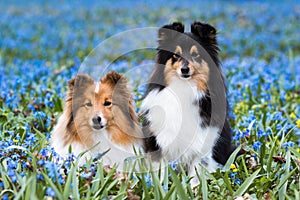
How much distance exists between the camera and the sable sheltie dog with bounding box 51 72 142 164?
417cm

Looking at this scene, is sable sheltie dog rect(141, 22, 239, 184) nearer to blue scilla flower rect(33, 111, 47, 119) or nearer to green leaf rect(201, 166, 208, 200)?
green leaf rect(201, 166, 208, 200)

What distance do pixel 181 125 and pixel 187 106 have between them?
0.18 metres

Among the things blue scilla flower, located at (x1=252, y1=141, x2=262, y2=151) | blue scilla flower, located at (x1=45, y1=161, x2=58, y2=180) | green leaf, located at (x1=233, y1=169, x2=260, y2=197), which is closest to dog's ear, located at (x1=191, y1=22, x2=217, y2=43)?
blue scilla flower, located at (x1=252, y1=141, x2=262, y2=151)

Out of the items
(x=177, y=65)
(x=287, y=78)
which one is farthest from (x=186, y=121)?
(x=287, y=78)

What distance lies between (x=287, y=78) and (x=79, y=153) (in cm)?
483

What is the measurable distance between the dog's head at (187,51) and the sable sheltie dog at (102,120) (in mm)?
438

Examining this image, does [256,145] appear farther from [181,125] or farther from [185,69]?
[185,69]

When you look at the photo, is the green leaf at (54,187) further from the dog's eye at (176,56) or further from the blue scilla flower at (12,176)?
the dog's eye at (176,56)

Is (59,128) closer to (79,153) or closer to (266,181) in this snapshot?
(79,153)

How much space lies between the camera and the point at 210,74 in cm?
432

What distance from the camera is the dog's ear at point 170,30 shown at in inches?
171

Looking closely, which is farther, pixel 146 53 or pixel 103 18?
pixel 103 18

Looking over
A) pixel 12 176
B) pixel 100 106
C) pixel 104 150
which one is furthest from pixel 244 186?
pixel 12 176

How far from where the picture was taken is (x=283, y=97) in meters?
6.84
